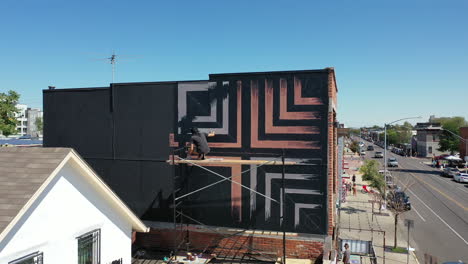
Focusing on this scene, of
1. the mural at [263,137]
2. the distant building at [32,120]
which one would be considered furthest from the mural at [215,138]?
the distant building at [32,120]

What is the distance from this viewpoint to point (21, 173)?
6.49m

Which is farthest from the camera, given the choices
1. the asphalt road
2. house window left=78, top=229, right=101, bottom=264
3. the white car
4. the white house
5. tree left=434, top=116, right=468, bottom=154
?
tree left=434, top=116, right=468, bottom=154

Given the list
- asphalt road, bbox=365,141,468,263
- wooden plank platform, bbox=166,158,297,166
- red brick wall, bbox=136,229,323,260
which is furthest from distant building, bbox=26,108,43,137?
wooden plank platform, bbox=166,158,297,166

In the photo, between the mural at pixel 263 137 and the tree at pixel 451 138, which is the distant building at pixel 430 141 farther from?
the mural at pixel 263 137

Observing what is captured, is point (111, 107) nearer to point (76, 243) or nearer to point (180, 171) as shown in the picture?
point (180, 171)

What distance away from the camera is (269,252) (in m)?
11.5

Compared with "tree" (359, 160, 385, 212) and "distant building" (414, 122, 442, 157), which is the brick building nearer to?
"tree" (359, 160, 385, 212)

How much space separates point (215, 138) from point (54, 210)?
663 cm

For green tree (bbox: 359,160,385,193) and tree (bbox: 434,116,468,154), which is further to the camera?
tree (bbox: 434,116,468,154)

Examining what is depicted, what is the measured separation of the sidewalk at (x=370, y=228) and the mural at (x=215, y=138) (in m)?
7.26

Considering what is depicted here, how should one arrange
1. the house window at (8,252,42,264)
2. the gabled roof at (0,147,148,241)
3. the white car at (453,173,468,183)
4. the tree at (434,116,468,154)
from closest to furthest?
the gabled roof at (0,147,148,241)
the house window at (8,252,42,264)
the white car at (453,173,468,183)
the tree at (434,116,468,154)

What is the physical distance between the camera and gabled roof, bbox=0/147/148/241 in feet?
18.0

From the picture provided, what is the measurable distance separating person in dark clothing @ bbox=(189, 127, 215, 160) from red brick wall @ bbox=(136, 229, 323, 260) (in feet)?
10.1

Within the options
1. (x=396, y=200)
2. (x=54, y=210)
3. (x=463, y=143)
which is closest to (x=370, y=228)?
(x=396, y=200)
